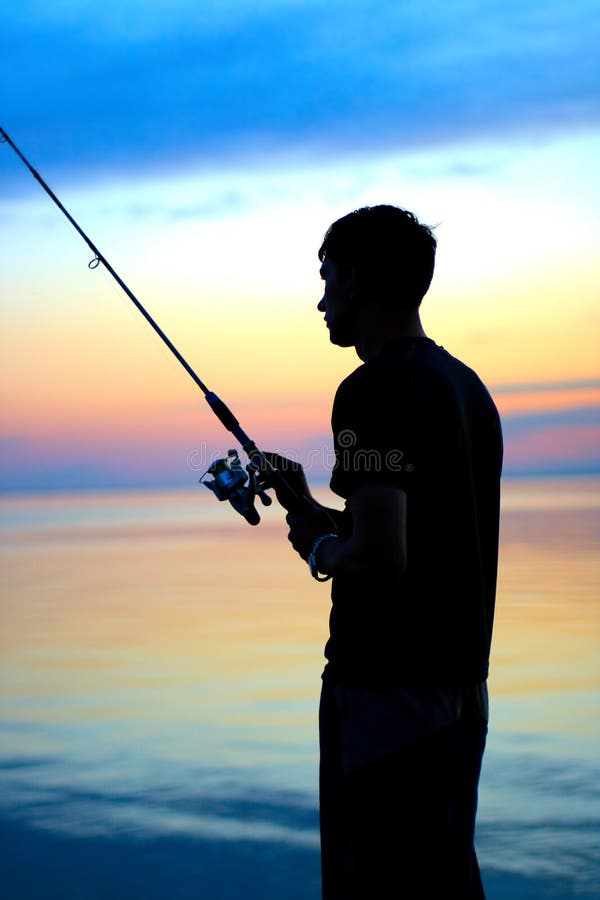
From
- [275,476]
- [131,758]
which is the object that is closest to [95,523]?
[131,758]

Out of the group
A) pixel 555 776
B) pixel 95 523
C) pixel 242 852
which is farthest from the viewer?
pixel 95 523

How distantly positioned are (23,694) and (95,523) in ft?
52.5

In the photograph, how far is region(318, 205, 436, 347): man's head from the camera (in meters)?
2.24

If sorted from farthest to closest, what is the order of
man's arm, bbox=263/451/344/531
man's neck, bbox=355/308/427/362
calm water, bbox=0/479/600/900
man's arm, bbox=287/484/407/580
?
1. calm water, bbox=0/479/600/900
2. man's arm, bbox=263/451/344/531
3. man's neck, bbox=355/308/427/362
4. man's arm, bbox=287/484/407/580

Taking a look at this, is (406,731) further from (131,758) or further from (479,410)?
(131,758)

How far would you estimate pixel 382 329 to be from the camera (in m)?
2.22

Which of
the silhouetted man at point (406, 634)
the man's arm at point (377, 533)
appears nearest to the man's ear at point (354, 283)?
the silhouetted man at point (406, 634)

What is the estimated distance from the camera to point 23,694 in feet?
20.5

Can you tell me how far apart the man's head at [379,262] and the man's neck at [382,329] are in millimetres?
13

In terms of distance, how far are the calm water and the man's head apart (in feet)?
6.61

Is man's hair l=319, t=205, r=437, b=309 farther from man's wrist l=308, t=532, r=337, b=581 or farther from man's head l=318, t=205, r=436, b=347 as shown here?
man's wrist l=308, t=532, r=337, b=581

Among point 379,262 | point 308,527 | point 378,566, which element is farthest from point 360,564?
point 379,262

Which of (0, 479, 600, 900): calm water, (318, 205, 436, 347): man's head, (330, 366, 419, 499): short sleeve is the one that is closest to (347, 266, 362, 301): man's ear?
(318, 205, 436, 347): man's head

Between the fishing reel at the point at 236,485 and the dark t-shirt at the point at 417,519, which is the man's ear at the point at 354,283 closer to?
the dark t-shirt at the point at 417,519
